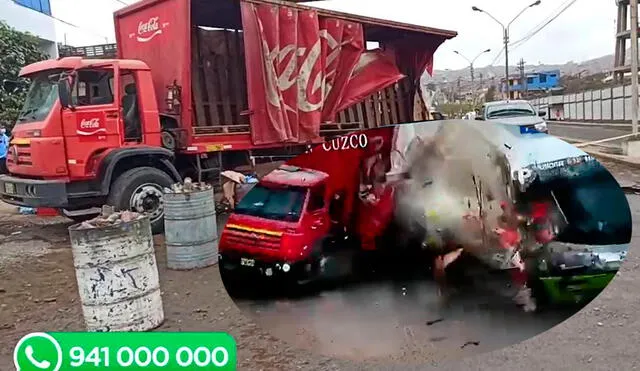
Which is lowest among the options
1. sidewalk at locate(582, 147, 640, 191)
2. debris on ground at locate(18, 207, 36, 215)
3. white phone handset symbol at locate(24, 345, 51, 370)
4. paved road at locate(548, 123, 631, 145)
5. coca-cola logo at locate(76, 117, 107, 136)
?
paved road at locate(548, 123, 631, 145)

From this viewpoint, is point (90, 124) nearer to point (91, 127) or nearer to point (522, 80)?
point (91, 127)

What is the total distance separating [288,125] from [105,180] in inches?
95.2

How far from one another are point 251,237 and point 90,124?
Answer: 6.01m

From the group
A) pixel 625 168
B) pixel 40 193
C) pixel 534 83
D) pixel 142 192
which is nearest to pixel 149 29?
pixel 142 192

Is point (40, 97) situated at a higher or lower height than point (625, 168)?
higher

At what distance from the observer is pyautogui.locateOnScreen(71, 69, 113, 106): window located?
22.7 ft

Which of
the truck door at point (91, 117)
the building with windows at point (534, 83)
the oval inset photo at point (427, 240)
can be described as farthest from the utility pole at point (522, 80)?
the oval inset photo at point (427, 240)

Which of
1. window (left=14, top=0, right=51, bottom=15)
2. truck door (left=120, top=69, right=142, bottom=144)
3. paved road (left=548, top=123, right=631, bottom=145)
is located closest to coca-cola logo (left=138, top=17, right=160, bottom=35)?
truck door (left=120, top=69, right=142, bottom=144)

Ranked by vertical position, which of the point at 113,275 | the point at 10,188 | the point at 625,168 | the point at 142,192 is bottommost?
the point at 625,168

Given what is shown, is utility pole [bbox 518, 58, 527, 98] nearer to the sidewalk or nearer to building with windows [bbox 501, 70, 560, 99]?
building with windows [bbox 501, 70, 560, 99]

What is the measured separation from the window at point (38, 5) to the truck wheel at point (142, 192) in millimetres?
18990

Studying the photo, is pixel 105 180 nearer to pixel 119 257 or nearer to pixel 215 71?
pixel 215 71

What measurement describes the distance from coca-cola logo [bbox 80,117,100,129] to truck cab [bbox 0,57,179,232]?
0.04 feet

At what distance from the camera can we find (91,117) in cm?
695
